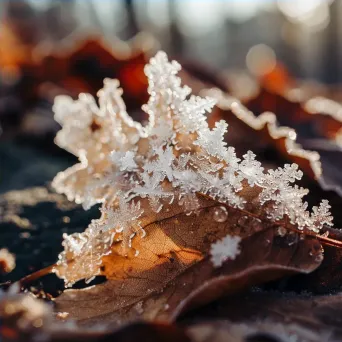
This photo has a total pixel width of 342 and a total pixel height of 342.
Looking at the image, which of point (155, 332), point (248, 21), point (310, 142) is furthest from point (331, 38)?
point (248, 21)

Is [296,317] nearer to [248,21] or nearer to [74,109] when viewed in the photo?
[74,109]

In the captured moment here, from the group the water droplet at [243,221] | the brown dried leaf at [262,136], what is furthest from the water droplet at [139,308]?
the brown dried leaf at [262,136]

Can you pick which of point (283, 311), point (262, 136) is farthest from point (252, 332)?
point (262, 136)

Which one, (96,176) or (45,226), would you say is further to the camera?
(45,226)

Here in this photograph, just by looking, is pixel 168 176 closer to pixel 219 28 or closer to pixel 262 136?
pixel 262 136

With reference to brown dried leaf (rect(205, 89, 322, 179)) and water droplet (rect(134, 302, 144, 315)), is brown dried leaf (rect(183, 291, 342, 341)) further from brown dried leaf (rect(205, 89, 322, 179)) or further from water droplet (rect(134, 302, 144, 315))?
brown dried leaf (rect(205, 89, 322, 179))

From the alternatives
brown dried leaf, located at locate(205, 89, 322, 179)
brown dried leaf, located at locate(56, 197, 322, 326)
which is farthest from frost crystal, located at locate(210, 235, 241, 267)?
brown dried leaf, located at locate(205, 89, 322, 179)
